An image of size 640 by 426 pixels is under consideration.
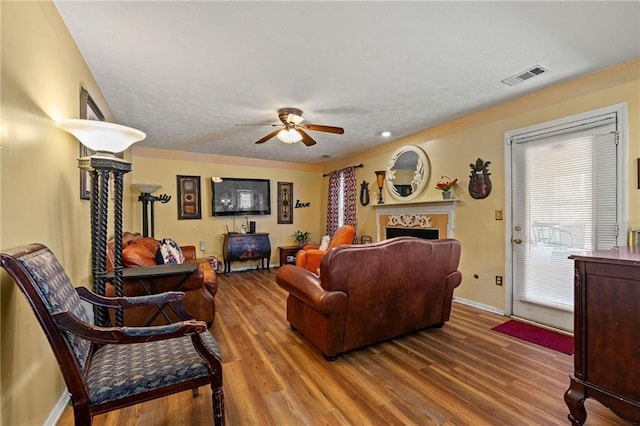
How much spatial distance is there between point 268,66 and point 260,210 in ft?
12.9

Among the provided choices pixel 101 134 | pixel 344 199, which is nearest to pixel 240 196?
pixel 344 199

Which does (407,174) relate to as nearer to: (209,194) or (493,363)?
(493,363)

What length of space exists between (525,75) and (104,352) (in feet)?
12.1

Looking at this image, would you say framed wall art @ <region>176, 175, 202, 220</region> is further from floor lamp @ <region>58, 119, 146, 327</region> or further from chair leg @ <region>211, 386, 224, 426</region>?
chair leg @ <region>211, 386, 224, 426</region>

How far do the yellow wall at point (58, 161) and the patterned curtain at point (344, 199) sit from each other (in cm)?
95

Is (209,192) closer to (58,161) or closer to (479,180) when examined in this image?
(58,161)

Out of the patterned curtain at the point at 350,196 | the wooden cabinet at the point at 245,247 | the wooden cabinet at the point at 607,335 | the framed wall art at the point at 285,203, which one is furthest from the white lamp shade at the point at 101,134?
the framed wall art at the point at 285,203

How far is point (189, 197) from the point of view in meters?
5.42

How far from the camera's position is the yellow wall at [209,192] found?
512cm

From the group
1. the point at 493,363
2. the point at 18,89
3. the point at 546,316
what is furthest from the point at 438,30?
the point at 546,316

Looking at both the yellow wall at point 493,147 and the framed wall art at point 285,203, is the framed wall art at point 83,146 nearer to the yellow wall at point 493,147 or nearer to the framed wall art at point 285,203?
the yellow wall at point 493,147

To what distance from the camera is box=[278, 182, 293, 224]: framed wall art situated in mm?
6316

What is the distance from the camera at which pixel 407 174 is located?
4.48 metres

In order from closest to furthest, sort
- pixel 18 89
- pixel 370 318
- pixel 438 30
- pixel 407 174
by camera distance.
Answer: pixel 18 89 < pixel 438 30 < pixel 370 318 < pixel 407 174
